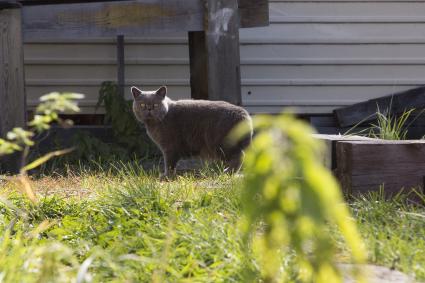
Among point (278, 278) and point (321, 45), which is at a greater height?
point (321, 45)

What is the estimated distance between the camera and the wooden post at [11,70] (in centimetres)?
790

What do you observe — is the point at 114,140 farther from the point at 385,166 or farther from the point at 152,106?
the point at 385,166

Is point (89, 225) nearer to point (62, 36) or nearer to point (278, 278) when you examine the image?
point (278, 278)

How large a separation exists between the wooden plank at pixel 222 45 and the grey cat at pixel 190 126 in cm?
30

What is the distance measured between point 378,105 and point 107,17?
12.4 ft

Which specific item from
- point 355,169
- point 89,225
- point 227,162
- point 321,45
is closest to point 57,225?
point 89,225


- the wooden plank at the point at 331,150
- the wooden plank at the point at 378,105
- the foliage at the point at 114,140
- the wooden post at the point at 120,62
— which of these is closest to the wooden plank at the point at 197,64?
the foliage at the point at 114,140

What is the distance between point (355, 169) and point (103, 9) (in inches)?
161

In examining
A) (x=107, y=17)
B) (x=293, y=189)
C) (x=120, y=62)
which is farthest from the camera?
(x=120, y=62)

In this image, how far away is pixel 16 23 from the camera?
7.92 metres

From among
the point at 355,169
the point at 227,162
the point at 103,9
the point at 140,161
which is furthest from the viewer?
the point at 140,161

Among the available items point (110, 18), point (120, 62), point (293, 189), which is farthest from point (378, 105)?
point (293, 189)

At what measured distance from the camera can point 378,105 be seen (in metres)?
9.88

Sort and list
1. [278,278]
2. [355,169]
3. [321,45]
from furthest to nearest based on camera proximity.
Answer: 1. [321,45]
2. [355,169]
3. [278,278]
